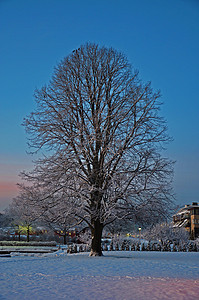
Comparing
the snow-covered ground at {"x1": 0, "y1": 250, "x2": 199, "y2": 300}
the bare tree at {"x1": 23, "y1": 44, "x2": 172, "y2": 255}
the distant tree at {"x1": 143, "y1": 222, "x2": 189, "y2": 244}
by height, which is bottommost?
the distant tree at {"x1": 143, "y1": 222, "x2": 189, "y2": 244}

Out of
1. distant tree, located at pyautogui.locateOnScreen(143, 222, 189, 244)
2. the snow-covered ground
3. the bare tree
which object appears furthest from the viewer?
distant tree, located at pyautogui.locateOnScreen(143, 222, 189, 244)

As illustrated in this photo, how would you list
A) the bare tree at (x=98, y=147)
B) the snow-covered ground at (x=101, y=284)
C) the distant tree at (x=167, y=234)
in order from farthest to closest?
1. the distant tree at (x=167, y=234)
2. the bare tree at (x=98, y=147)
3. the snow-covered ground at (x=101, y=284)

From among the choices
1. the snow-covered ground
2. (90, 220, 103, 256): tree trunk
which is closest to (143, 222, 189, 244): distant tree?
(90, 220, 103, 256): tree trunk

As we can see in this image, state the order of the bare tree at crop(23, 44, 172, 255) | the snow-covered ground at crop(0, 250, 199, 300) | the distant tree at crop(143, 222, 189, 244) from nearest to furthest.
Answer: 1. the snow-covered ground at crop(0, 250, 199, 300)
2. the bare tree at crop(23, 44, 172, 255)
3. the distant tree at crop(143, 222, 189, 244)

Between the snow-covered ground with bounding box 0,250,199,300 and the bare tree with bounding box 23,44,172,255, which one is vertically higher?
the bare tree with bounding box 23,44,172,255

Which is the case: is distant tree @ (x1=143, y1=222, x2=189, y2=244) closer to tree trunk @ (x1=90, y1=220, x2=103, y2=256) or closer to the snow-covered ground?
tree trunk @ (x1=90, y1=220, x2=103, y2=256)

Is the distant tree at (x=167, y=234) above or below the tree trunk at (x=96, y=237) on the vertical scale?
below

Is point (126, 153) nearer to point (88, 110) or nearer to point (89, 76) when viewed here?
point (88, 110)

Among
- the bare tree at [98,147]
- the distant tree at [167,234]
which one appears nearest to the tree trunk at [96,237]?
the bare tree at [98,147]

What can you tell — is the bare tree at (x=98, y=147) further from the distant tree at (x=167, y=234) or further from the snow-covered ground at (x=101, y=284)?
the distant tree at (x=167, y=234)

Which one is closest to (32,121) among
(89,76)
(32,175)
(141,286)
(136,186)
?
(32,175)

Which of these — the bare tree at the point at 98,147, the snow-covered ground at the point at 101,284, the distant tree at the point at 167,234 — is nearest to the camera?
the snow-covered ground at the point at 101,284

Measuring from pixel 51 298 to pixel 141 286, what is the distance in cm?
247

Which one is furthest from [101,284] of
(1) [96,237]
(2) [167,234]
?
(2) [167,234]
